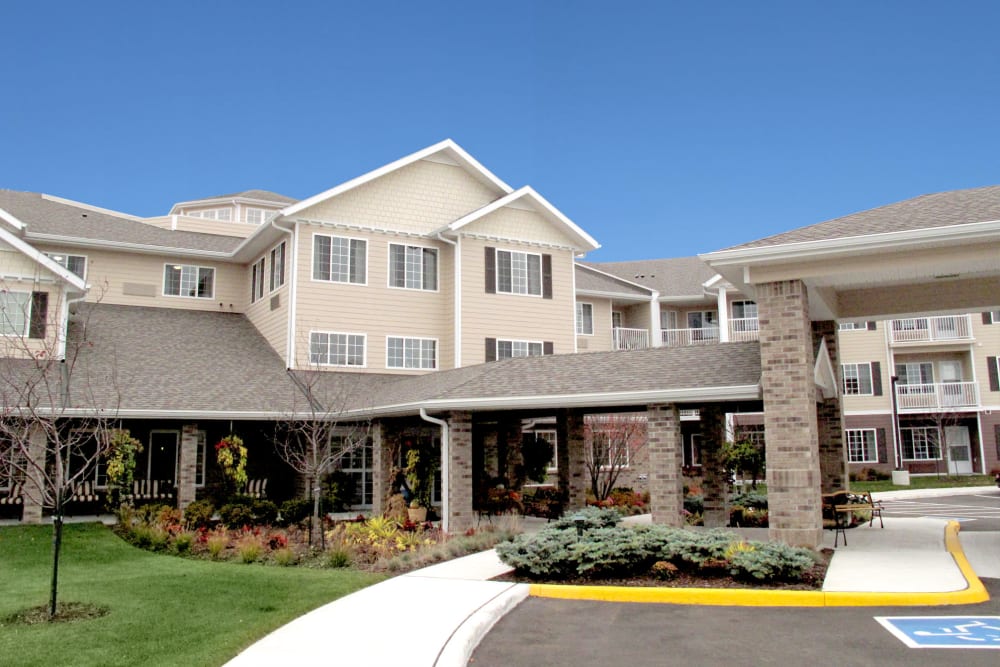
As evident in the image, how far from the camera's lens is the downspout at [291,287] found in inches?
918

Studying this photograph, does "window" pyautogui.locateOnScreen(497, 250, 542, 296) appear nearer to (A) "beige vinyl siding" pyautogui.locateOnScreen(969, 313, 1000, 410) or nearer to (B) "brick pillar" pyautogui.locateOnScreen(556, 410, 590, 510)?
(B) "brick pillar" pyautogui.locateOnScreen(556, 410, 590, 510)

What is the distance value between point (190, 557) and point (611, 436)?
50.7ft

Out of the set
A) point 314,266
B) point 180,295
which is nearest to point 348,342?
point 314,266

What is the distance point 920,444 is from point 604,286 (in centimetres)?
1918

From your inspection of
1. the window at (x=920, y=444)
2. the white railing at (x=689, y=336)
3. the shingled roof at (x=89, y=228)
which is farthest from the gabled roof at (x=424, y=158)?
the window at (x=920, y=444)

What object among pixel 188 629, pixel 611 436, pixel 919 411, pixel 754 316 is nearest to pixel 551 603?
pixel 188 629

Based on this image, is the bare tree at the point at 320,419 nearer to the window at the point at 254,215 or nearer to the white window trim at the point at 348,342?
the white window trim at the point at 348,342

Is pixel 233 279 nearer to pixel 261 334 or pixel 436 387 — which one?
pixel 261 334

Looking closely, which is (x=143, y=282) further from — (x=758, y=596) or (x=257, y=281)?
(x=758, y=596)

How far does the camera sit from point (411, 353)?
25250 millimetres

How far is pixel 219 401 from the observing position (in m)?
20.4

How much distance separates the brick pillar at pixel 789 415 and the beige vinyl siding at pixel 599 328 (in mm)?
18227

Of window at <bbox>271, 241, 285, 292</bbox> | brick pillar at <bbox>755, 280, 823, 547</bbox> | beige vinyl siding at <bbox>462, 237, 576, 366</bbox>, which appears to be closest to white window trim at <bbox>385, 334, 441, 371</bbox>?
beige vinyl siding at <bbox>462, 237, 576, 366</bbox>

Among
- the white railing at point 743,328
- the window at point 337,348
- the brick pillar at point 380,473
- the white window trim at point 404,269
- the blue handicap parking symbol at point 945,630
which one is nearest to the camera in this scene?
the blue handicap parking symbol at point 945,630
